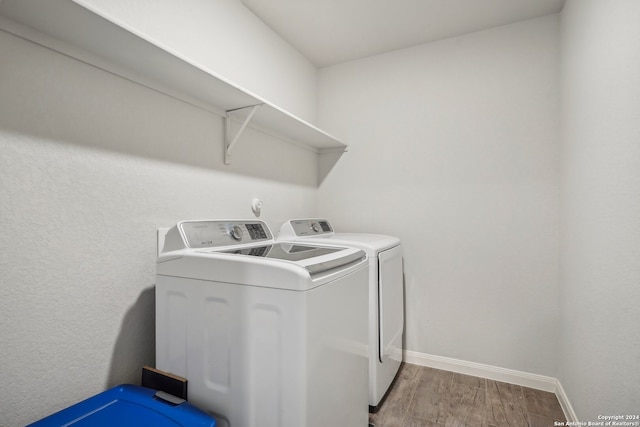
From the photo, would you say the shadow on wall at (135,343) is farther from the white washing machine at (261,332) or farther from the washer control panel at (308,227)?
the washer control panel at (308,227)

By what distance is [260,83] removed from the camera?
2.07 m

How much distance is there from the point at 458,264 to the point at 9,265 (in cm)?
240

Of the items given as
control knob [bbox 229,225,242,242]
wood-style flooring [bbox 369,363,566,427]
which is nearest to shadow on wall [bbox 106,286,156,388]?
control knob [bbox 229,225,242,242]

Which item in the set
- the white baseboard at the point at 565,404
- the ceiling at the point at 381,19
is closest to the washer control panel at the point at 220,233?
the ceiling at the point at 381,19

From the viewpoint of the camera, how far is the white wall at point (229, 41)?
1.34 meters

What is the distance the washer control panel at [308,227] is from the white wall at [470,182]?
34cm

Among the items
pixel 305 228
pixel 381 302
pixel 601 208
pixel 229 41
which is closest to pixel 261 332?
pixel 381 302

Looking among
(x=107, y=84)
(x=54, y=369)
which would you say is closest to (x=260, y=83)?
(x=107, y=84)

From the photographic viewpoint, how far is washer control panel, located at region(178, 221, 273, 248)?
1.36 meters

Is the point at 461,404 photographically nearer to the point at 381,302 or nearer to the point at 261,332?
the point at 381,302

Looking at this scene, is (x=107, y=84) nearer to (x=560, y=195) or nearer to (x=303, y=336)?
(x=303, y=336)

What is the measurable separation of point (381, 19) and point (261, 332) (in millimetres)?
2141

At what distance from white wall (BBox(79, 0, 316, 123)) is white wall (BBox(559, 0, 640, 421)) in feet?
5.59

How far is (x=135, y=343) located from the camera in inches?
51.4
